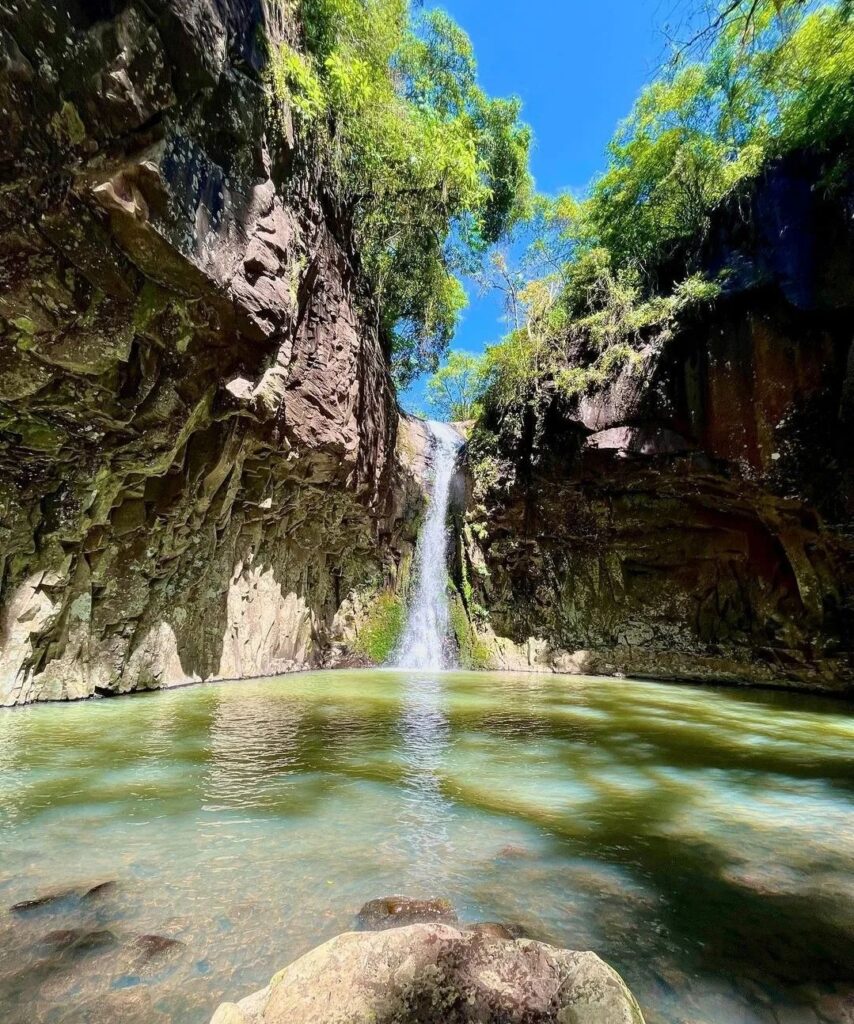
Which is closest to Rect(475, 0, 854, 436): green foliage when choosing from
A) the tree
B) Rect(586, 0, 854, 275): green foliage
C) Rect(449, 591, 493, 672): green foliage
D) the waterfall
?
Rect(586, 0, 854, 275): green foliage

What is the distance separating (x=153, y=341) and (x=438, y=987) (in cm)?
689

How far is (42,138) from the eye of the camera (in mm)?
4535

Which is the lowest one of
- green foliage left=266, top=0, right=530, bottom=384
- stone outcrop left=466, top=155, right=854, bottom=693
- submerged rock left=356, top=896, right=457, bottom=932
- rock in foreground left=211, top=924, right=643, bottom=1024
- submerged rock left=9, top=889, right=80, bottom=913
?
submerged rock left=9, top=889, right=80, bottom=913

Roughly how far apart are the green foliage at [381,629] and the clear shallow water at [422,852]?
9.33m

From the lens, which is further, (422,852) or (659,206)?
(659,206)

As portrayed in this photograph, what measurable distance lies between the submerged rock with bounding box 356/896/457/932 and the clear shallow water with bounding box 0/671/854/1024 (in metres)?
0.07

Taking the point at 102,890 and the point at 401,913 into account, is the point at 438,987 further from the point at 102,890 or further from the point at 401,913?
the point at 102,890

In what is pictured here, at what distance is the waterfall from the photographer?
14.9 m

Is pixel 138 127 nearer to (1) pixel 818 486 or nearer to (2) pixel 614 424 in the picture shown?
(2) pixel 614 424

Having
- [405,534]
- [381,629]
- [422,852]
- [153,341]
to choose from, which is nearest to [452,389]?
[405,534]

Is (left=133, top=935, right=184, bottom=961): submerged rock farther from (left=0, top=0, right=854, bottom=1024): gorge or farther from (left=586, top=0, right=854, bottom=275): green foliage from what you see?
(left=586, top=0, right=854, bottom=275): green foliage

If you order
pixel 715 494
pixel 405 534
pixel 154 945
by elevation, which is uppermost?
pixel 715 494

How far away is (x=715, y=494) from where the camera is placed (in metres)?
11.8

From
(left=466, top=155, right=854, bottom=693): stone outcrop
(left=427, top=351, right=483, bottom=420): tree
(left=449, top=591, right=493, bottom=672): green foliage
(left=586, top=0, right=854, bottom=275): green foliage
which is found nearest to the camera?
(left=586, top=0, right=854, bottom=275): green foliage
